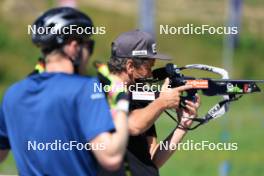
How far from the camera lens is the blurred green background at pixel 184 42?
23.1 m

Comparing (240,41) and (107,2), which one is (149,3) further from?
(107,2)

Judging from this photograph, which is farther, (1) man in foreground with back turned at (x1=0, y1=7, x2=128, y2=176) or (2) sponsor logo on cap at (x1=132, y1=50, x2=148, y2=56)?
(2) sponsor logo on cap at (x1=132, y1=50, x2=148, y2=56)

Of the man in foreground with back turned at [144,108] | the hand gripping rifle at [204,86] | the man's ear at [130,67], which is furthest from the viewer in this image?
the hand gripping rifle at [204,86]

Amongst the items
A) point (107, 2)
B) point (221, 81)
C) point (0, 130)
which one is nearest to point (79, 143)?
point (0, 130)

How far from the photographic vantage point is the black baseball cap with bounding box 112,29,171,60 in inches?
204

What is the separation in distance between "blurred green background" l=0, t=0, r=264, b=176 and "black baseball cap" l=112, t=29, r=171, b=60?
1311cm

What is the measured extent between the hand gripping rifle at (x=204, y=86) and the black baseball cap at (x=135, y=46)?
16 cm
